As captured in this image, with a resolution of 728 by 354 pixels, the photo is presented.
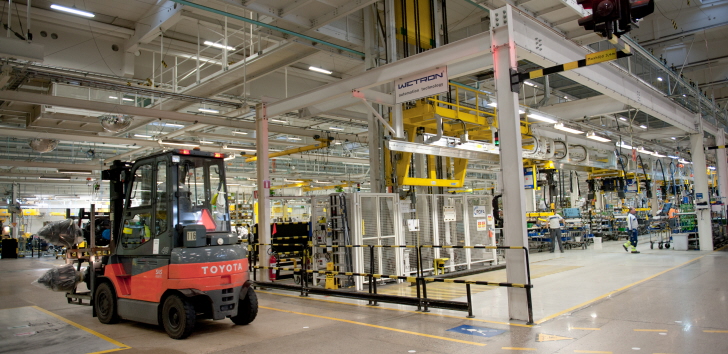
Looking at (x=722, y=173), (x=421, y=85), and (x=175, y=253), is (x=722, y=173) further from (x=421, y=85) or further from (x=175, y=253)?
(x=175, y=253)

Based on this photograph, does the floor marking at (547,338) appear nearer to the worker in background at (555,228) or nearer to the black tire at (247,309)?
the black tire at (247,309)

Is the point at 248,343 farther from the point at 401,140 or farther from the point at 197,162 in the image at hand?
the point at 401,140

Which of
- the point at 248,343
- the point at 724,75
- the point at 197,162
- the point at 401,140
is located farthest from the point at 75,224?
the point at 724,75

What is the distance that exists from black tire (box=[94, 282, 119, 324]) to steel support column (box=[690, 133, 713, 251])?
19154mm

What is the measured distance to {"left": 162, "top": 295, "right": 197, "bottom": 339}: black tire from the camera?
682 cm

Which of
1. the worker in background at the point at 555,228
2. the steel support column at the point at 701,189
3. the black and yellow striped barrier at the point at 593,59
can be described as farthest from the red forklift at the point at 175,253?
the steel support column at the point at 701,189

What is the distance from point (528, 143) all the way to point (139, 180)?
11.6 m

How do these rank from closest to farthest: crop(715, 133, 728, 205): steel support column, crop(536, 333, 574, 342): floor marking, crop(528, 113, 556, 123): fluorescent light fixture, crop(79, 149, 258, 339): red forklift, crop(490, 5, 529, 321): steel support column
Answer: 1. crop(536, 333, 574, 342): floor marking
2. crop(79, 149, 258, 339): red forklift
3. crop(490, 5, 529, 321): steel support column
4. crop(528, 113, 556, 123): fluorescent light fixture
5. crop(715, 133, 728, 205): steel support column

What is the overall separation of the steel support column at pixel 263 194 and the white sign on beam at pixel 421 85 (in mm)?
4525

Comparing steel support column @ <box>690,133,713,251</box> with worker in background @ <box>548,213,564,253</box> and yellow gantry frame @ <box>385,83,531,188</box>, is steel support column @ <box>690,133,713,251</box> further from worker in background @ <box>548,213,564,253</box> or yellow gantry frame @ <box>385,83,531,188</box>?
yellow gantry frame @ <box>385,83,531,188</box>

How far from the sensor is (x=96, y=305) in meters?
8.45

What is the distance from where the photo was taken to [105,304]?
827cm

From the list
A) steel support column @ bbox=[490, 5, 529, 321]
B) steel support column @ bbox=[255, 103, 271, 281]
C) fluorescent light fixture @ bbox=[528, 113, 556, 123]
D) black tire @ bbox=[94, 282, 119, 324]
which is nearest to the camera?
steel support column @ bbox=[490, 5, 529, 321]

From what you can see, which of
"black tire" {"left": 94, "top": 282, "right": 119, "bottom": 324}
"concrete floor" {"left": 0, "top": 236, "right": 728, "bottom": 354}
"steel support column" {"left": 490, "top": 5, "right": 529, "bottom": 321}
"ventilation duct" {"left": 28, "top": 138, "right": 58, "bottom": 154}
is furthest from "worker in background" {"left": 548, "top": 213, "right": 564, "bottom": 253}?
"ventilation duct" {"left": 28, "top": 138, "right": 58, "bottom": 154}
